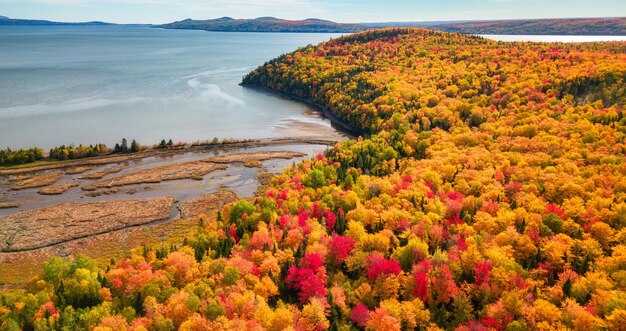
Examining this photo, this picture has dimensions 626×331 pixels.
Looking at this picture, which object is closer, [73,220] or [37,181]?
[73,220]

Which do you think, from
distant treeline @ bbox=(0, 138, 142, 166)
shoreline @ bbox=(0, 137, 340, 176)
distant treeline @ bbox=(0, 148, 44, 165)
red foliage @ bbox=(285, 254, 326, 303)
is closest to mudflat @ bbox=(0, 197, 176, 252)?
shoreline @ bbox=(0, 137, 340, 176)

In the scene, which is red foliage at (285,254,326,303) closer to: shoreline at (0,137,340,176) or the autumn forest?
the autumn forest

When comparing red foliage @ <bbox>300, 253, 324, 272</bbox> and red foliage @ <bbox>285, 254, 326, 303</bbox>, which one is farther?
red foliage @ <bbox>300, 253, 324, 272</bbox>

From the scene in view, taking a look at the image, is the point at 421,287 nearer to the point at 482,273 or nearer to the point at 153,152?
the point at 482,273

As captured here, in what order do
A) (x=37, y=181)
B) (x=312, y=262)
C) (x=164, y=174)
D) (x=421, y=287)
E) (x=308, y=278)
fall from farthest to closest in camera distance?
(x=164, y=174) < (x=37, y=181) < (x=312, y=262) < (x=308, y=278) < (x=421, y=287)

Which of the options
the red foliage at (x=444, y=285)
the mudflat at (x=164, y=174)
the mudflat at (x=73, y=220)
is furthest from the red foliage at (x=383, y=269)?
the mudflat at (x=164, y=174)

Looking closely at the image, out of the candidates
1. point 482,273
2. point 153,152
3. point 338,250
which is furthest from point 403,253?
point 153,152
